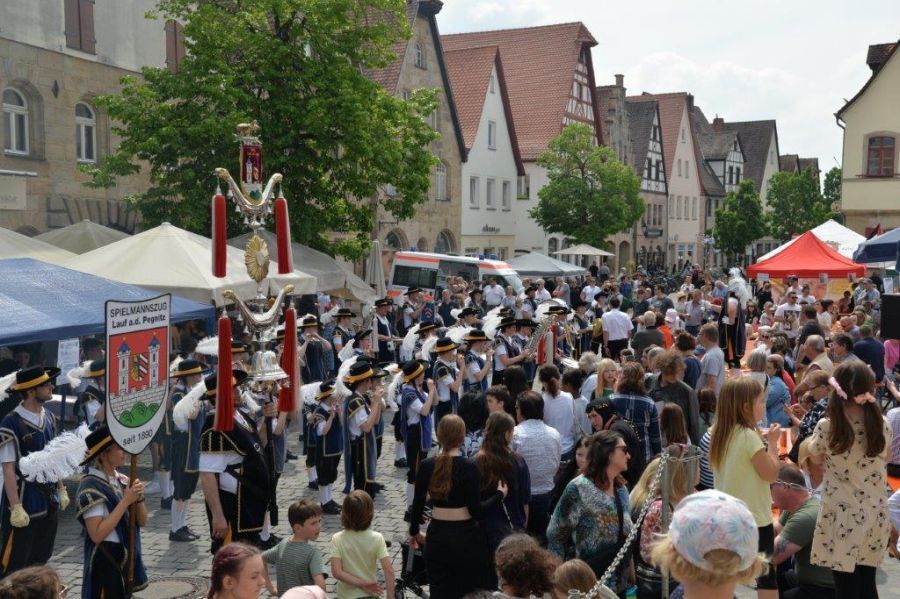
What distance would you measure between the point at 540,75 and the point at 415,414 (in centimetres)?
4357

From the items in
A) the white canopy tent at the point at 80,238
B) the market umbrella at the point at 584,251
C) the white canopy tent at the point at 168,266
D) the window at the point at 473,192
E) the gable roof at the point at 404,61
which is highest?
the gable roof at the point at 404,61

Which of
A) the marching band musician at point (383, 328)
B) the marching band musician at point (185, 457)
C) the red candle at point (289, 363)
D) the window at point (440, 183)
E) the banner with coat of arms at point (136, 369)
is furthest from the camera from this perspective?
the window at point (440, 183)

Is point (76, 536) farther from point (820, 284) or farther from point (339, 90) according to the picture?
point (820, 284)

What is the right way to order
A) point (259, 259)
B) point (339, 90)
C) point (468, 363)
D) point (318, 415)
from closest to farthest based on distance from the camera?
point (259, 259) < point (318, 415) < point (468, 363) < point (339, 90)

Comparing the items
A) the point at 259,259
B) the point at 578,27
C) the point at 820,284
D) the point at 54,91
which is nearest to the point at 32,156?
the point at 54,91

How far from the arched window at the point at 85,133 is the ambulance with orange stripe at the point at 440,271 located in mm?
9782

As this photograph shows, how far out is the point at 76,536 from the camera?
9.75m

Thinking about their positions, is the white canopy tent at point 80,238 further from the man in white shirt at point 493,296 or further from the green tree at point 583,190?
the green tree at point 583,190

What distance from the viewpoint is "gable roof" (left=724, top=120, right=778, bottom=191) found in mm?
82250

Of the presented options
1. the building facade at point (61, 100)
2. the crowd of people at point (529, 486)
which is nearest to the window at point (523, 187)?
the building facade at point (61, 100)

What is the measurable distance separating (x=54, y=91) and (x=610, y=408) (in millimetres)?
19501

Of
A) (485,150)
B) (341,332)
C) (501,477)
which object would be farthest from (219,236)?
(485,150)

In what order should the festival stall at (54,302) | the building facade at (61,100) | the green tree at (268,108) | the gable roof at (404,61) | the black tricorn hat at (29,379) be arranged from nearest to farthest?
1. the black tricorn hat at (29,379)
2. the festival stall at (54,302)
3. the green tree at (268,108)
4. the building facade at (61,100)
5. the gable roof at (404,61)

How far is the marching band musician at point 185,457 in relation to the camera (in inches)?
375
